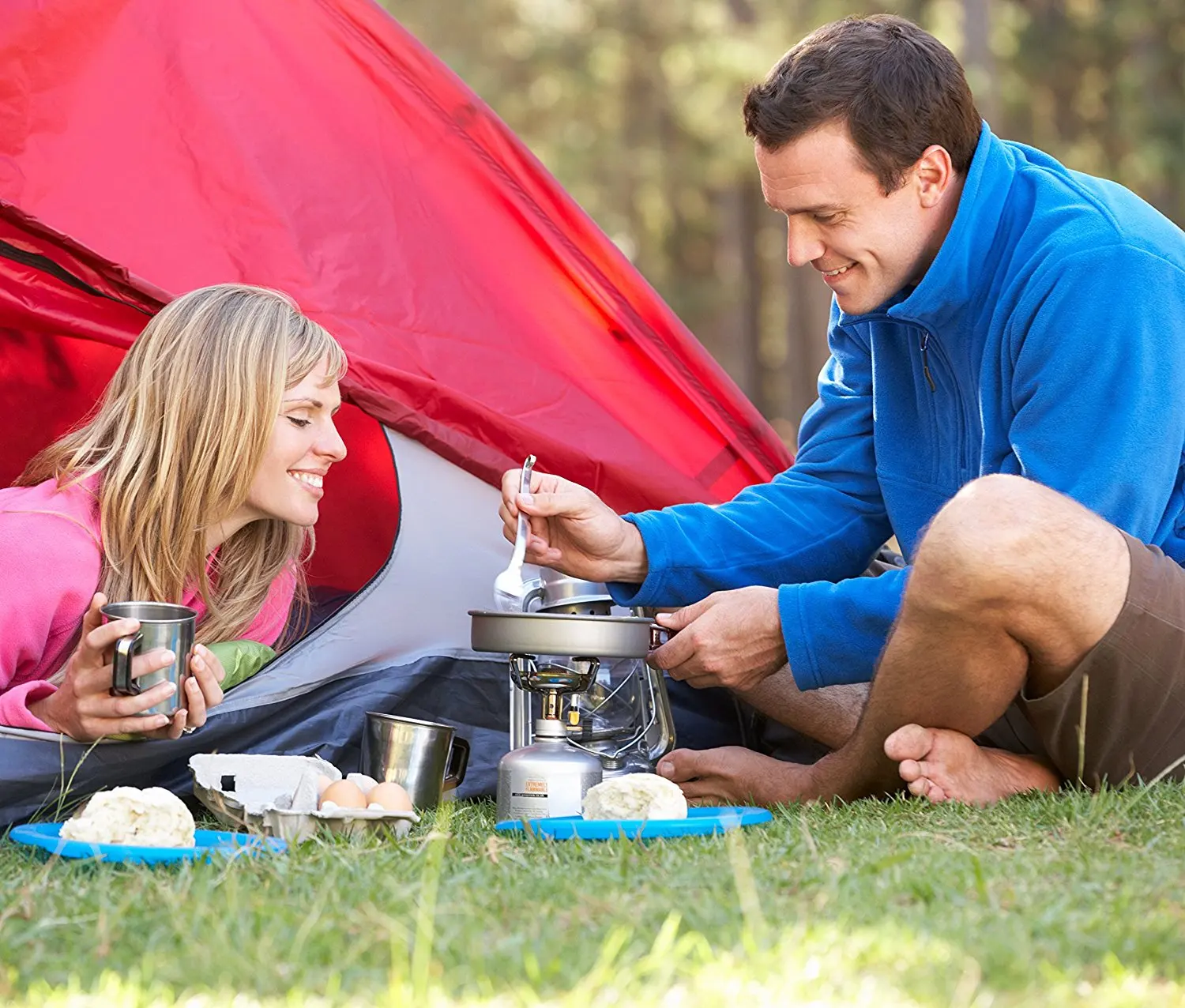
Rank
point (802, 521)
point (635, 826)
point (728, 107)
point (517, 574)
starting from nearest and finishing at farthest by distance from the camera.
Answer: point (635, 826) < point (517, 574) < point (802, 521) < point (728, 107)

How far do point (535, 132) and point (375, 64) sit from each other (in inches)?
371

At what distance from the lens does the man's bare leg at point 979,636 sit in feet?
6.21

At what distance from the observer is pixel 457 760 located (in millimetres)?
2422

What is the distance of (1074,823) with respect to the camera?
6.14 ft

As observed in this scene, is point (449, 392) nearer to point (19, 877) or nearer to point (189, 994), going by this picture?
point (19, 877)

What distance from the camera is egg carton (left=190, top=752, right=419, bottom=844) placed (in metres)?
1.94

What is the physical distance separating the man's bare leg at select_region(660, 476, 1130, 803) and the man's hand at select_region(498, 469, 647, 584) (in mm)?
518

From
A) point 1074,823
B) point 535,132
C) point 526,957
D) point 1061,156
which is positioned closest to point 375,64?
point 1074,823

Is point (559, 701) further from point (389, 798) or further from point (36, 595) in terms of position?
point (36, 595)

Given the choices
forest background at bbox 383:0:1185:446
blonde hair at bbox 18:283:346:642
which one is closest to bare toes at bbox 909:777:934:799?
blonde hair at bbox 18:283:346:642

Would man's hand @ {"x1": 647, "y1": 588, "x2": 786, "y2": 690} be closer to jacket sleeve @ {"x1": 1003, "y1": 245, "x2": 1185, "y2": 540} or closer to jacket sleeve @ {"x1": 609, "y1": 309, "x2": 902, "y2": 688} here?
jacket sleeve @ {"x1": 609, "y1": 309, "x2": 902, "y2": 688}

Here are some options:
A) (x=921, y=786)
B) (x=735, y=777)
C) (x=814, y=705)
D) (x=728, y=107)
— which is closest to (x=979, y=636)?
(x=921, y=786)

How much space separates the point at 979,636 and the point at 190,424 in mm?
1326

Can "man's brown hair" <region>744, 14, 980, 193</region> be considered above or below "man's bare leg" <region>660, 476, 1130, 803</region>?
above
